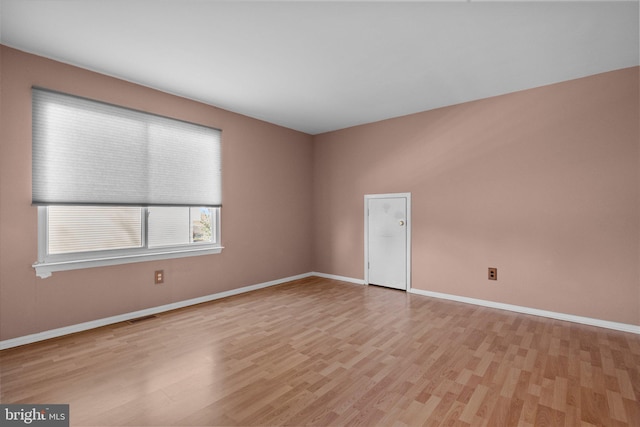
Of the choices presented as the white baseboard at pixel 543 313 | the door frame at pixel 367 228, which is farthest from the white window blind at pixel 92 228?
the white baseboard at pixel 543 313

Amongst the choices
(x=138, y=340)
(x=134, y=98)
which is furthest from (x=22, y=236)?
(x=134, y=98)

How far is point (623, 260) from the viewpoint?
308cm

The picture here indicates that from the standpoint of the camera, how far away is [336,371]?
91.1 inches

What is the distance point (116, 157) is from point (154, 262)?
1270 mm

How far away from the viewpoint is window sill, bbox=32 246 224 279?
9.27ft

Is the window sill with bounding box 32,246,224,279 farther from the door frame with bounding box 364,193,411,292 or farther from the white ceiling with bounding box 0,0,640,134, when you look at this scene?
the door frame with bounding box 364,193,411,292

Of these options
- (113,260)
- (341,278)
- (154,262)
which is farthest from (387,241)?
(113,260)

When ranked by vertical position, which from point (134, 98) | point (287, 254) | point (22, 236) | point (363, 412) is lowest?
point (363, 412)

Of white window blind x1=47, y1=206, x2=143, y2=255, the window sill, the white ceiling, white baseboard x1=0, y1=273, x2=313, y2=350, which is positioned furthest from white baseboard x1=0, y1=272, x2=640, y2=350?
the white ceiling

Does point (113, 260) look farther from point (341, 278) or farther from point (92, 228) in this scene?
point (341, 278)

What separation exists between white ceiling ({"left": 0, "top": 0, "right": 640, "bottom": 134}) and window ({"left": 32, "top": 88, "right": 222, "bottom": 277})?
512mm

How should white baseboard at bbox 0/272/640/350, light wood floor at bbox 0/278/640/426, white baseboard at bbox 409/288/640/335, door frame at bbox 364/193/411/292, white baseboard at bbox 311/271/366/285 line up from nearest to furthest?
light wood floor at bbox 0/278/640/426 → white baseboard at bbox 0/272/640/350 → white baseboard at bbox 409/288/640/335 → door frame at bbox 364/193/411/292 → white baseboard at bbox 311/271/366/285

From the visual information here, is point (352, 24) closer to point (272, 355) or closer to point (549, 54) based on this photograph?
point (549, 54)

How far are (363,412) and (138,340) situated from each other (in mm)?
2235
